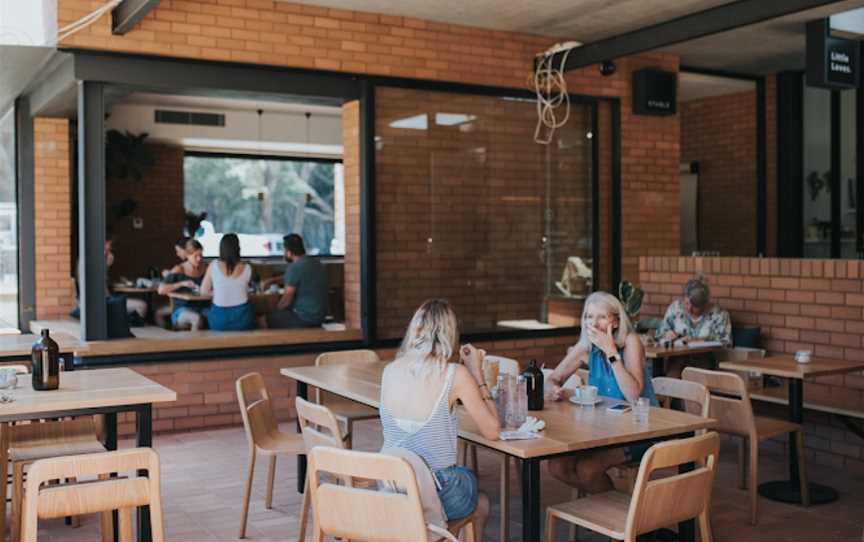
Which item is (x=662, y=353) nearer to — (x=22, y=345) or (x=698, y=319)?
(x=698, y=319)

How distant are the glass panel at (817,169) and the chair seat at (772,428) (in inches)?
212

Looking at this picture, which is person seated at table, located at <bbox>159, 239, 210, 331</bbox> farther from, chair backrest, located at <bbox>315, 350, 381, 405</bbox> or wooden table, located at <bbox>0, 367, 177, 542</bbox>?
wooden table, located at <bbox>0, 367, 177, 542</bbox>

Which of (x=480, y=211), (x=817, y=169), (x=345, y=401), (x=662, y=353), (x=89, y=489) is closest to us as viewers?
(x=89, y=489)

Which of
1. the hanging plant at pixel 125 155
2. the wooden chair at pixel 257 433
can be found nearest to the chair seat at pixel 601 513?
the wooden chair at pixel 257 433

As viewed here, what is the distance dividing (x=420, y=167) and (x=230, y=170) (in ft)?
21.9

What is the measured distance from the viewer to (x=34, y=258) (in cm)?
853

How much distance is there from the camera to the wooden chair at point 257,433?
14.8ft

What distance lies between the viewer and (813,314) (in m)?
6.33

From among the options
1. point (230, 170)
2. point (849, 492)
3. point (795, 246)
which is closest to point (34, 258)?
point (230, 170)

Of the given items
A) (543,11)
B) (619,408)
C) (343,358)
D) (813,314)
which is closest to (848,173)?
(813,314)

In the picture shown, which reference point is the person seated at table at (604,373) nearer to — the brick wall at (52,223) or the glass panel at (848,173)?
the brick wall at (52,223)

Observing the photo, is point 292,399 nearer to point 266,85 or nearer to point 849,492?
point 266,85

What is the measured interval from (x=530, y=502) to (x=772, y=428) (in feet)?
8.11

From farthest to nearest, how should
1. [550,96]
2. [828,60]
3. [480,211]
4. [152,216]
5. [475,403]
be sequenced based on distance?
1. [152,216]
2. [550,96]
3. [480,211]
4. [828,60]
5. [475,403]
